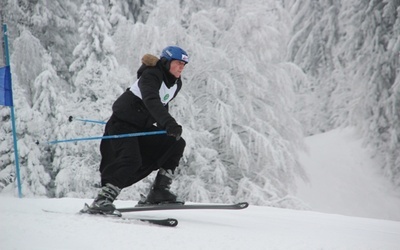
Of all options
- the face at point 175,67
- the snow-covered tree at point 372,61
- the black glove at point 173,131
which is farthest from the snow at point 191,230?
the snow-covered tree at point 372,61

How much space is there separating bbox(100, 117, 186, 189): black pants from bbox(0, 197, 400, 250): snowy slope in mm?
457

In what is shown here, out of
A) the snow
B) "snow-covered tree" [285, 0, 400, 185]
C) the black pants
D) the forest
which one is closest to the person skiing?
the black pants

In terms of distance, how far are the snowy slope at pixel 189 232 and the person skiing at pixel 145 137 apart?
1.15 ft

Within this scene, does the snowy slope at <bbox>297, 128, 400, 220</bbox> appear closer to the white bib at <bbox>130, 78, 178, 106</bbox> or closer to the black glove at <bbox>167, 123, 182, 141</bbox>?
the white bib at <bbox>130, 78, 178, 106</bbox>

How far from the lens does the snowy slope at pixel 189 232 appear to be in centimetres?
335

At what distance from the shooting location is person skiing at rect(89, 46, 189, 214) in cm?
453

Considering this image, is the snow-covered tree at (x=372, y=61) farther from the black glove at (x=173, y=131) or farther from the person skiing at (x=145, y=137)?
the black glove at (x=173, y=131)

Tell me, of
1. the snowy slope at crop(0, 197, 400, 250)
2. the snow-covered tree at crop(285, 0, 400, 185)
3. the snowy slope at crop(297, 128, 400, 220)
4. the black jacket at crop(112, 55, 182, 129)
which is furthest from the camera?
the snowy slope at crop(297, 128, 400, 220)

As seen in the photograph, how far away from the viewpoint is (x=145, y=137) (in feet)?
16.5

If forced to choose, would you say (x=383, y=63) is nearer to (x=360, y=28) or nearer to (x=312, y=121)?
(x=360, y=28)

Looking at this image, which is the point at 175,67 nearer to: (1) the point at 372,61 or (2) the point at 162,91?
(2) the point at 162,91

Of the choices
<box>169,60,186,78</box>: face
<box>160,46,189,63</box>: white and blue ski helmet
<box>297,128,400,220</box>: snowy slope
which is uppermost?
<box>160,46,189,63</box>: white and blue ski helmet

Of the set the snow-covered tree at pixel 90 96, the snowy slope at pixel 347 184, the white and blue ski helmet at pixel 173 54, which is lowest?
the snowy slope at pixel 347 184

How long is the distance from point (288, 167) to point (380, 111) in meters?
4.95
